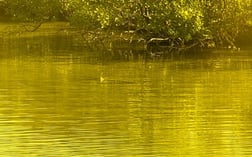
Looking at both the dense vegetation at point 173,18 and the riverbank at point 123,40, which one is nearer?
the dense vegetation at point 173,18

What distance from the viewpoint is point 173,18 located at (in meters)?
25.7

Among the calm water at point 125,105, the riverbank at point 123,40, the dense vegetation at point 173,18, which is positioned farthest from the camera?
the riverbank at point 123,40

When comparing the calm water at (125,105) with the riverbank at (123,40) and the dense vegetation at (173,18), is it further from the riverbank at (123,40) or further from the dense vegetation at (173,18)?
the riverbank at (123,40)

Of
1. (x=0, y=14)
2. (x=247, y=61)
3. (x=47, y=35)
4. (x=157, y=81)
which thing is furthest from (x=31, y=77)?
(x=0, y=14)

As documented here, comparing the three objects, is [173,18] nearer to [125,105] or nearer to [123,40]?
[123,40]

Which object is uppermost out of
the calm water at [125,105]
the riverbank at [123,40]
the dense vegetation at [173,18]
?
the dense vegetation at [173,18]

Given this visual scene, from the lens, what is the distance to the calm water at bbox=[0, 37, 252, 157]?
12.6 m

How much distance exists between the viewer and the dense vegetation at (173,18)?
2556 centimetres

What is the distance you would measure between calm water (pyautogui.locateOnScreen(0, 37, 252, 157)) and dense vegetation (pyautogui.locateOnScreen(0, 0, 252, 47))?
0.89m

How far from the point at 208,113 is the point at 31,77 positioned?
6769 mm

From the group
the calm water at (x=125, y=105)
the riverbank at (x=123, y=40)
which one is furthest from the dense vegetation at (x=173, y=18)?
the calm water at (x=125, y=105)

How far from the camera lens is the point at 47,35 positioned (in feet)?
114

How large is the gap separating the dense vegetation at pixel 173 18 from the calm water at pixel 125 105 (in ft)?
2.91

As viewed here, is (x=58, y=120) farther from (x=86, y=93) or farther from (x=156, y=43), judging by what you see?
(x=156, y=43)
